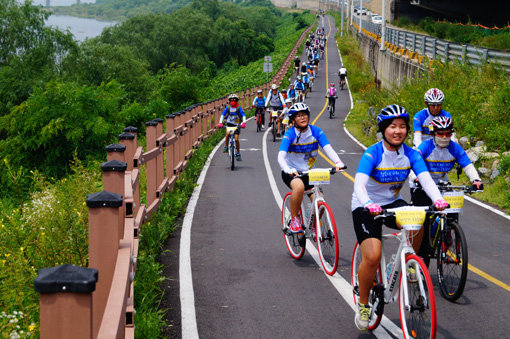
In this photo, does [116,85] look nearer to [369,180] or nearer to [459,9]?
[369,180]

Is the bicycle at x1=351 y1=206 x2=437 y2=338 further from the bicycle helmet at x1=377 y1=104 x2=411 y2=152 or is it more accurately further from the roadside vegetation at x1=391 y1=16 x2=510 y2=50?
Result: the roadside vegetation at x1=391 y1=16 x2=510 y2=50

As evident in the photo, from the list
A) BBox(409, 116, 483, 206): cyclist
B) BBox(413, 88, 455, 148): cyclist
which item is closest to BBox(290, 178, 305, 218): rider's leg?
BBox(409, 116, 483, 206): cyclist

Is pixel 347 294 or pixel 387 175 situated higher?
pixel 387 175

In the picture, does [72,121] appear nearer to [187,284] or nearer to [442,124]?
[187,284]

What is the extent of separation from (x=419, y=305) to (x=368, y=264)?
776 millimetres

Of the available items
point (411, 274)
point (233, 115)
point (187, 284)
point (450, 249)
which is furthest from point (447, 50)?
point (411, 274)

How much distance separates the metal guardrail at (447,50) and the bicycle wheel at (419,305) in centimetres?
1679

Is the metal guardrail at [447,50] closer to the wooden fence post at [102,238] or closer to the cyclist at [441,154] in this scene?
the cyclist at [441,154]

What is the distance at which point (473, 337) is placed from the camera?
6.22 meters

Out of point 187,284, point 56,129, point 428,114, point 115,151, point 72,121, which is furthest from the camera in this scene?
point 72,121

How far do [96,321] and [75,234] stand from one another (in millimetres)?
3134

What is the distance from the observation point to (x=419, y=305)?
5199mm

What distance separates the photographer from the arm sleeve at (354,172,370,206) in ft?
19.1

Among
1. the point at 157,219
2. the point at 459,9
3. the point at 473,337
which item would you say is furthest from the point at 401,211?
the point at 459,9
